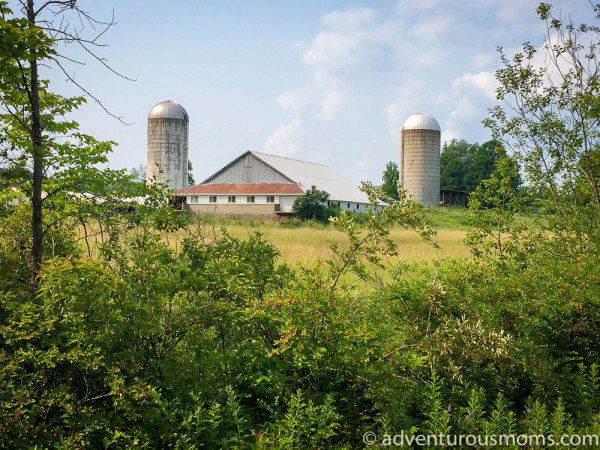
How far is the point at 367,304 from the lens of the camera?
18.9ft

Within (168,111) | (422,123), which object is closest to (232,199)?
(168,111)

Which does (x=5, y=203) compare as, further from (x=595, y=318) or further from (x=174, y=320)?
(x=595, y=318)

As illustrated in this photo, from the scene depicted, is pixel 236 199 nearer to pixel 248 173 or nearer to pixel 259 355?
pixel 248 173

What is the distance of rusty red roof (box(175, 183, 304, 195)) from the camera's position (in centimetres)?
4463

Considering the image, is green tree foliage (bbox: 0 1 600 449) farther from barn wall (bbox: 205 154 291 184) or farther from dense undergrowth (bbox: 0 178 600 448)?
barn wall (bbox: 205 154 291 184)

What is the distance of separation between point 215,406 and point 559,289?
12.2 ft

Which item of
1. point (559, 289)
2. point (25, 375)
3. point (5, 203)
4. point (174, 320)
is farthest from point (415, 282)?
point (5, 203)

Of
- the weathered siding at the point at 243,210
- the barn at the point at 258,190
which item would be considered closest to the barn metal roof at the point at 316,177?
the barn at the point at 258,190

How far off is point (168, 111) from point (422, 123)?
26.7m

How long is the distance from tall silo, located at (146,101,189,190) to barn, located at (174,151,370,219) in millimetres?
3096

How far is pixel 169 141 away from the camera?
51125 millimetres

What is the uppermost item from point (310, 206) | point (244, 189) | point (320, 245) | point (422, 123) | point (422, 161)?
point (422, 123)

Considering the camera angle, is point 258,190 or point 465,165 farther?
point 465,165

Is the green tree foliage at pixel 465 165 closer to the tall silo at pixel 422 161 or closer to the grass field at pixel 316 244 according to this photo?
the tall silo at pixel 422 161
